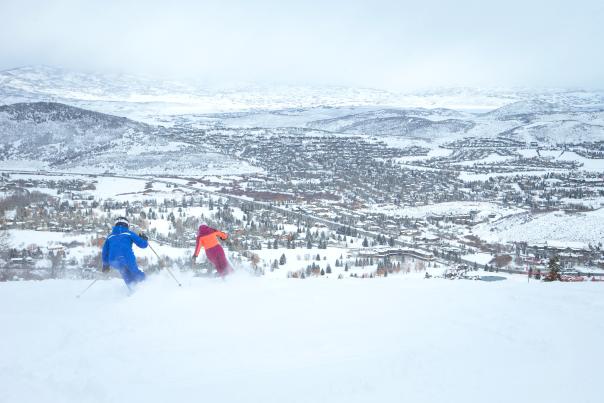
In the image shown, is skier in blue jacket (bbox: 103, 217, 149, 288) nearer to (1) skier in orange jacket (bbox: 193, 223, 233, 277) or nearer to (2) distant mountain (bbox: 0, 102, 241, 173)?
(1) skier in orange jacket (bbox: 193, 223, 233, 277)

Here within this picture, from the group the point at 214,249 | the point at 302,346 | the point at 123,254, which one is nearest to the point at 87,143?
the point at 214,249

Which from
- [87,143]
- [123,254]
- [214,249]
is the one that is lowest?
[87,143]

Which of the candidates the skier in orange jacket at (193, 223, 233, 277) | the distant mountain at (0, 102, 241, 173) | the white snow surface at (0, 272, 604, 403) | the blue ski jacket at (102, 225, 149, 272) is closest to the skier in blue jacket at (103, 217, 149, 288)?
the blue ski jacket at (102, 225, 149, 272)

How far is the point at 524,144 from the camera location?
15588 cm

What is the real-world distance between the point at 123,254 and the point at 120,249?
5.8 inches

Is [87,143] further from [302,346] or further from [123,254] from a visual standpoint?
[302,346]

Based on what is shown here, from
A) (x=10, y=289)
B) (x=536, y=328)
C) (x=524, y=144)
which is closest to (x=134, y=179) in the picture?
(x=10, y=289)

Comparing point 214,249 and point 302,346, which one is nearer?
point 302,346

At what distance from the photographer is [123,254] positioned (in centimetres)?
1032

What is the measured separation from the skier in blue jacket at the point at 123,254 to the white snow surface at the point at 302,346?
2.69ft

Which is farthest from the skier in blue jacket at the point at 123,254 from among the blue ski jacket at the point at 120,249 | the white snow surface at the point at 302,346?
the white snow surface at the point at 302,346

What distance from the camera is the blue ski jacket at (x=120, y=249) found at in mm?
10234

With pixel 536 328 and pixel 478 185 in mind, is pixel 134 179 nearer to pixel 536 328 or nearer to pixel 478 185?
pixel 478 185

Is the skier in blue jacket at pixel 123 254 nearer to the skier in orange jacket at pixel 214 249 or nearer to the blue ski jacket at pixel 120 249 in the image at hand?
the blue ski jacket at pixel 120 249
